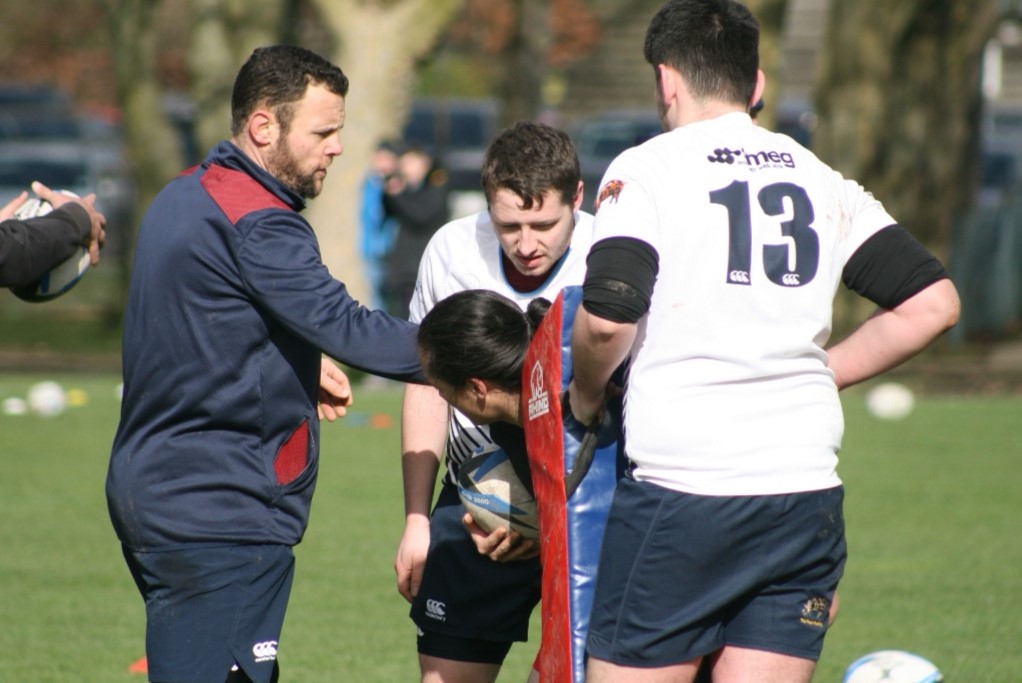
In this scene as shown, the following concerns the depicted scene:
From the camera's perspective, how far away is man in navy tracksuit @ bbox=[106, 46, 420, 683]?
3732 millimetres

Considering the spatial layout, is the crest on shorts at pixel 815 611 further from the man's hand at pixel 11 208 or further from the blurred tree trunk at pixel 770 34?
the blurred tree trunk at pixel 770 34

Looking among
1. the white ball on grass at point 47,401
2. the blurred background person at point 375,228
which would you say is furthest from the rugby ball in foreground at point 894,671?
the blurred background person at point 375,228

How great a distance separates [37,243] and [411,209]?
11.7 metres

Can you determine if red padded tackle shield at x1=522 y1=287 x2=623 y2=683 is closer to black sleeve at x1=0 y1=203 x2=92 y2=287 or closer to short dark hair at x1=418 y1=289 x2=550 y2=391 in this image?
short dark hair at x1=418 y1=289 x2=550 y2=391

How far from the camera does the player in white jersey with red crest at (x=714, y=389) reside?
3262 mm

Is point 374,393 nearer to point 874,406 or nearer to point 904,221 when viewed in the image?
point 874,406

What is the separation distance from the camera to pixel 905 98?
1875cm

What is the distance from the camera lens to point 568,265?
4.38m

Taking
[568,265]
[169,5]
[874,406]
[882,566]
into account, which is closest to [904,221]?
[874,406]

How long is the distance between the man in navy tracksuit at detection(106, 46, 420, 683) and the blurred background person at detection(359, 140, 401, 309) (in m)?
12.5

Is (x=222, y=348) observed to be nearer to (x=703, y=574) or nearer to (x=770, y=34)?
(x=703, y=574)

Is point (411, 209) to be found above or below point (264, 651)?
above

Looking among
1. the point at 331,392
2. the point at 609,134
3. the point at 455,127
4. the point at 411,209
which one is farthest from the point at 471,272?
the point at 455,127

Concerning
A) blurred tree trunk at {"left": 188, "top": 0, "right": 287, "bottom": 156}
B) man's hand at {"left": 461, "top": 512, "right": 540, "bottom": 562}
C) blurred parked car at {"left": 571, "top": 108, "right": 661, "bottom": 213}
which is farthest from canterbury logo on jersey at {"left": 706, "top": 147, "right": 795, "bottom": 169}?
blurred parked car at {"left": 571, "top": 108, "right": 661, "bottom": 213}
